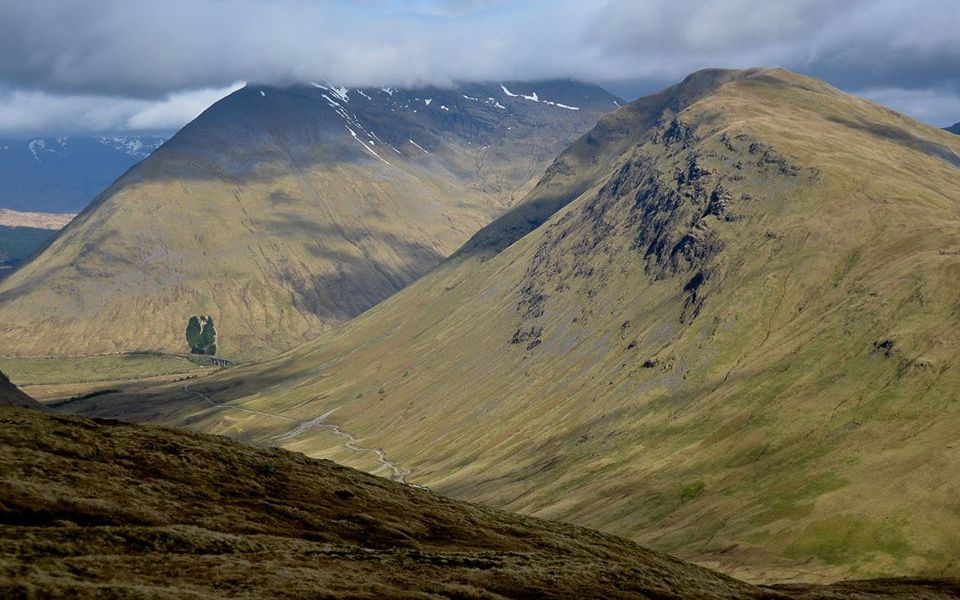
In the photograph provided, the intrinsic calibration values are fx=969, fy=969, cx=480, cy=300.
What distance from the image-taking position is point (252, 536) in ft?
255

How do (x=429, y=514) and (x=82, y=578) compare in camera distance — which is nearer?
(x=82, y=578)

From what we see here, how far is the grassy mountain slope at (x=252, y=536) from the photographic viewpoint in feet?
203

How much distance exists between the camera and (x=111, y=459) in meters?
89.8

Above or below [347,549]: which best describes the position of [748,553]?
below

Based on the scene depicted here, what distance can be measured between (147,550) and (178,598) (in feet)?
46.0

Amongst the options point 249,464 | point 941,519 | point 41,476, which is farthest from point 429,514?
point 941,519

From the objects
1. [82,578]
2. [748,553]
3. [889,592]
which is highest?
[82,578]

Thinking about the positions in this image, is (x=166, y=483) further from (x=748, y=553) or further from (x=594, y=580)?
(x=748, y=553)

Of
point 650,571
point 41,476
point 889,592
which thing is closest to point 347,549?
point 41,476

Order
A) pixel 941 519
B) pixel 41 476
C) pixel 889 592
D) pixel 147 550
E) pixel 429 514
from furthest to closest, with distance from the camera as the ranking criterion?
pixel 941 519, pixel 889 592, pixel 429 514, pixel 41 476, pixel 147 550

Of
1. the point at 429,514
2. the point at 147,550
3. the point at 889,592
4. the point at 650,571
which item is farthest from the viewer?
the point at 889,592

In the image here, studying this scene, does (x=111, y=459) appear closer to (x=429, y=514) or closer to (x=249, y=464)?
(x=249, y=464)

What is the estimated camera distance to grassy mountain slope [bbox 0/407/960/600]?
61.9 metres

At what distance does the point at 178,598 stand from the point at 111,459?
38.9 metres
